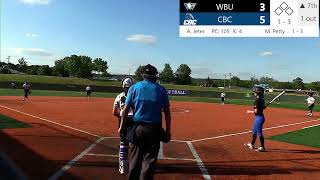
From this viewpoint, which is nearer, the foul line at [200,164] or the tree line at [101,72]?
the foul line at [200,164]

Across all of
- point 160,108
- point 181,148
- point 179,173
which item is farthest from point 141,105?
point 181,148

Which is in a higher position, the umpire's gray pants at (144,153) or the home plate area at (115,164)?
the umpire's gray pants at (144,153)

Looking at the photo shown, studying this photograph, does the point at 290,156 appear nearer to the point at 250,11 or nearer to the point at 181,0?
the point at 250,11

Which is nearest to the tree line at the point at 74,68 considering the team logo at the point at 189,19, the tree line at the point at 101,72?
the tree line at the point at 101,72

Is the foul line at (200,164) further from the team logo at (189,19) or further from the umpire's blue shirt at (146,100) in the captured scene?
the team logo at (189,19)

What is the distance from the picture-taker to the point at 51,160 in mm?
8727

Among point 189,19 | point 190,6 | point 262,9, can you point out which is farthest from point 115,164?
point 262,9

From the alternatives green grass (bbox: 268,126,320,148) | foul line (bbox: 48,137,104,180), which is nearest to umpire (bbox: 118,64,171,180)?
foul line (bbox: 48,137,104,180)

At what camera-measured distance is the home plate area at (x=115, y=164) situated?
7613 mm

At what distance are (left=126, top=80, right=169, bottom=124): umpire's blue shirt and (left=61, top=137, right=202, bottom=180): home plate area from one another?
2.33 m

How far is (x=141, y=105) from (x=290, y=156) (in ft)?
23.4

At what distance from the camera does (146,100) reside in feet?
18.0

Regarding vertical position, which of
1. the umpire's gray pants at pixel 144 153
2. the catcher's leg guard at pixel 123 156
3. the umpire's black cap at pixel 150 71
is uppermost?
the umpire's black cap at pixel 150 71
